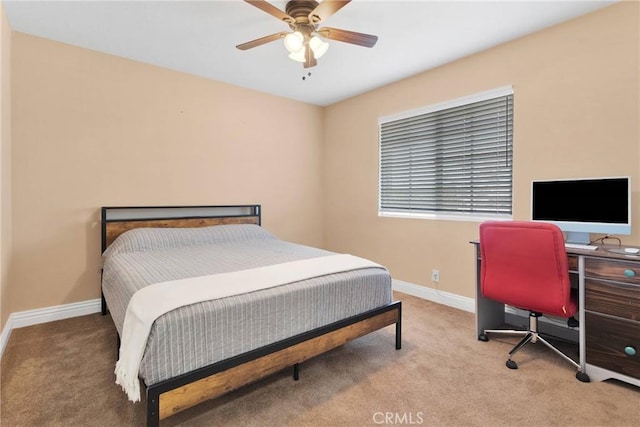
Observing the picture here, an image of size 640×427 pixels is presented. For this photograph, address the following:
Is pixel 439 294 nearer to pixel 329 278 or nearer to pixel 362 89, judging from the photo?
pixel 329 278

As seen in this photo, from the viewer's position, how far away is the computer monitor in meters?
2.01

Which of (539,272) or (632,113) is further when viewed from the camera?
(632,113)

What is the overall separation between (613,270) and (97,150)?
13.7ft

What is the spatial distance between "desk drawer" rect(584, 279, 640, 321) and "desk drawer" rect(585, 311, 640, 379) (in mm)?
41

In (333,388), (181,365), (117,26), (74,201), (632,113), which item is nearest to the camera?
(181,365)

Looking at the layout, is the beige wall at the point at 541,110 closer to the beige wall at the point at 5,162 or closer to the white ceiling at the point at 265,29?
the white ceiling at the point at 265,29

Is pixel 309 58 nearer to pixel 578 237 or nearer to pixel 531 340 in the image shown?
pixel 578 237

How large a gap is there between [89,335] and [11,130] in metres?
1.85

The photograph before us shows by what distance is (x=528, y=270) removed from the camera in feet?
6.69

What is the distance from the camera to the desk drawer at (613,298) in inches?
69.7

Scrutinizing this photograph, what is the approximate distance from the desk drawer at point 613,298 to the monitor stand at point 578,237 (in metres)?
0.44

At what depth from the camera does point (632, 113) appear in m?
2.16

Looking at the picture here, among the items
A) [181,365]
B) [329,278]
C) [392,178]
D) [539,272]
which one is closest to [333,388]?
[329,278]

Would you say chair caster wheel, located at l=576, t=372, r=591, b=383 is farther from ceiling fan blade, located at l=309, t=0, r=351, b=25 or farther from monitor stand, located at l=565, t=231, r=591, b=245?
ceiling fan blade, located at l=309, t=0, r=351, b=25
